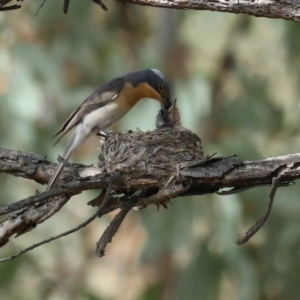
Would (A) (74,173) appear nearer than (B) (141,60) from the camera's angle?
Yes

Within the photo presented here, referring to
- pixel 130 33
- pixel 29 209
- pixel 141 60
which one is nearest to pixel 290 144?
pixel 141 60

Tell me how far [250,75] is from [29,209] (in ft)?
19.7

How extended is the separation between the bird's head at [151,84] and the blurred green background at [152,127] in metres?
1.48

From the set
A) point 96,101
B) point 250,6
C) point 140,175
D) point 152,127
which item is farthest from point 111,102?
point 250,6

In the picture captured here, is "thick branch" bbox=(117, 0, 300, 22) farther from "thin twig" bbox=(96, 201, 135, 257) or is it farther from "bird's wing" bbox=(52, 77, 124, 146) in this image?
"bird's wing" bbox=(52, 77, 124, 146)

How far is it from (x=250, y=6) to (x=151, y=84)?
2.63 meters

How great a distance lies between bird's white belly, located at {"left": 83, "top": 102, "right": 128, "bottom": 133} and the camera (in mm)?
5211

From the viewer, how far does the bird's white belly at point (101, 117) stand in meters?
5.21

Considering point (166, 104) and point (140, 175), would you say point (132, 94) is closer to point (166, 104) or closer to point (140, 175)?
point (166, 104)

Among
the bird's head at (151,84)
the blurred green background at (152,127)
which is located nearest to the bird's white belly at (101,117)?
the bird's head at (151,84)

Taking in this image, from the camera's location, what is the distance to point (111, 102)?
17.5 ft

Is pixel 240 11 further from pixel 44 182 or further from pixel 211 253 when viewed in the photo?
pixel 211 253

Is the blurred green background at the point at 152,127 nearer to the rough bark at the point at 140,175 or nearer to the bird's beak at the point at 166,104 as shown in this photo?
the bird's beak at the point at 166,104

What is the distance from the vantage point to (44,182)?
3506 mm
